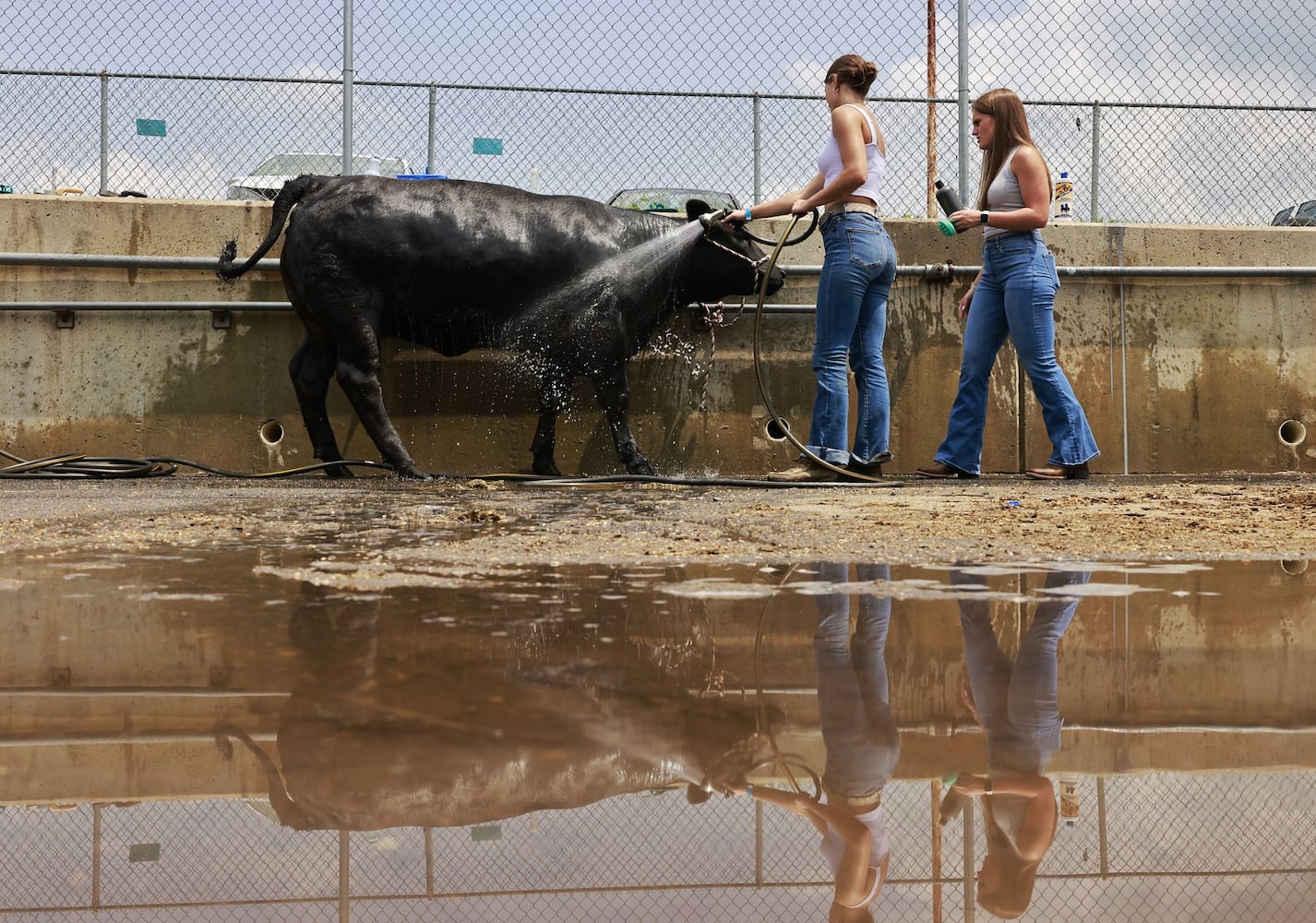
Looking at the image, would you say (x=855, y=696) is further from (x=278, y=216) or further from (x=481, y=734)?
(x=278, y=216)

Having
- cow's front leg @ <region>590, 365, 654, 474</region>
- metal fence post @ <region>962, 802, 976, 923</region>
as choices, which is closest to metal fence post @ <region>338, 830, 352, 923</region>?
metal fence post @ <region>962, 802, 976, 923</region>

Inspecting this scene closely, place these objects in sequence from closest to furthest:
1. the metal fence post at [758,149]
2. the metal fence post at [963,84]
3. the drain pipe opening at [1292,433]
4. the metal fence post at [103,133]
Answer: the drain pipe opening at [1292,433] → the metal fence post at [963,84] → the metal fence post at [103,133] → the metal fence post at [758,149]

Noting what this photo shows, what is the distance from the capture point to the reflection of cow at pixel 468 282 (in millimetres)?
6723

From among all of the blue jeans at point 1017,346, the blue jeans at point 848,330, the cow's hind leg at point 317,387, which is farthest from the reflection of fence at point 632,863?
the cow's hind leg at point 317,387

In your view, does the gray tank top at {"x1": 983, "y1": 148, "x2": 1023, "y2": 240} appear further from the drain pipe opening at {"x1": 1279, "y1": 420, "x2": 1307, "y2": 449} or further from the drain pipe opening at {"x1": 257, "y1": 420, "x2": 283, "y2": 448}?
the drain pipe opening at {"x1": 257, "y1": 420, "x2": 283, "y2": 448}

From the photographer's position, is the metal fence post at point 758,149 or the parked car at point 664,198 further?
the metal fence post at point 758,149

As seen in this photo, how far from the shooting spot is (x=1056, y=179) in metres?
8.56

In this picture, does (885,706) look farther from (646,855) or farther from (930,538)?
(930,538)

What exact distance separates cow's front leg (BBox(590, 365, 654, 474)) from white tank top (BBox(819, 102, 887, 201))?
1.40 m

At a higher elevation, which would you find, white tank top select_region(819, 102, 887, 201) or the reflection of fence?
white tank top select_region(819, 102, 887, 201)

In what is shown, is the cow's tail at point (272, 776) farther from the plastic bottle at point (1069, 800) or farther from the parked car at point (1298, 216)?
the parked car at point (1298, 216)

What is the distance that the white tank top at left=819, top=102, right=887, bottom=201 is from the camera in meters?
6.42

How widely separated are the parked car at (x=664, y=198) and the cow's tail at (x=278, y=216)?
1903mm

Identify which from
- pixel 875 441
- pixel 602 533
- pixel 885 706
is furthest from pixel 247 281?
pixel 885 706
